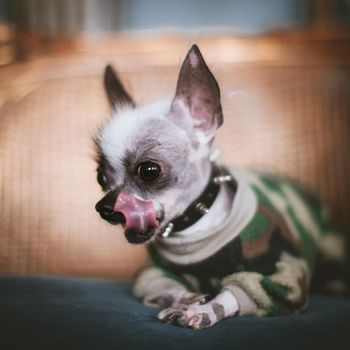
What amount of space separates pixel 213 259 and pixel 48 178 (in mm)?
590

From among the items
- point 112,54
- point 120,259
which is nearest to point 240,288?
point 120,259

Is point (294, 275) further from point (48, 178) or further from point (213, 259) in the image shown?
point (48, 178)

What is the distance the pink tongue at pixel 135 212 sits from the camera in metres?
0.72

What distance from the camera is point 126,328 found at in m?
0.71

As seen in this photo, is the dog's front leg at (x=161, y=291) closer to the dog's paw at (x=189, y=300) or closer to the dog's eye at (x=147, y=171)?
the dog's paw at (x=189, y=300)

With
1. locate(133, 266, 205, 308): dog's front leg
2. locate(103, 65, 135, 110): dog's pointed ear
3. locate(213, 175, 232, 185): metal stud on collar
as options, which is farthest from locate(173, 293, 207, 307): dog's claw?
locate(103, 65, 135, 110): dog's pointed ear

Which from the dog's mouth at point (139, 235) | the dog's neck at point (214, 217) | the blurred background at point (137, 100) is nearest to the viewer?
the dog's mouth at point (139, 235)

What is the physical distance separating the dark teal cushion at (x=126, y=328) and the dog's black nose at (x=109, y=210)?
161 mm

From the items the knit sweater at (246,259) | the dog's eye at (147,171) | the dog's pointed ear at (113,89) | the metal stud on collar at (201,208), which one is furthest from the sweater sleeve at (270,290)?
the dog's pointed ear at (113,89)

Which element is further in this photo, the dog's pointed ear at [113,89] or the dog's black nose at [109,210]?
the dog's pointed ear at [113,89]

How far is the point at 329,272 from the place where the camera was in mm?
1172

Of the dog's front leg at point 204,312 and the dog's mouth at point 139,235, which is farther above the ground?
the dog's mouth at point 139,235

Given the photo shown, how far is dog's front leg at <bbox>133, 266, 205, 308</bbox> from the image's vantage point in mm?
798

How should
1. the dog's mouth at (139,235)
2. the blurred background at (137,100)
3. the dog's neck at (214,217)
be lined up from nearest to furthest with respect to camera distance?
the dog's mouth at (139,235), the dog's neck at (214,217), the blurred background at (137,100)
